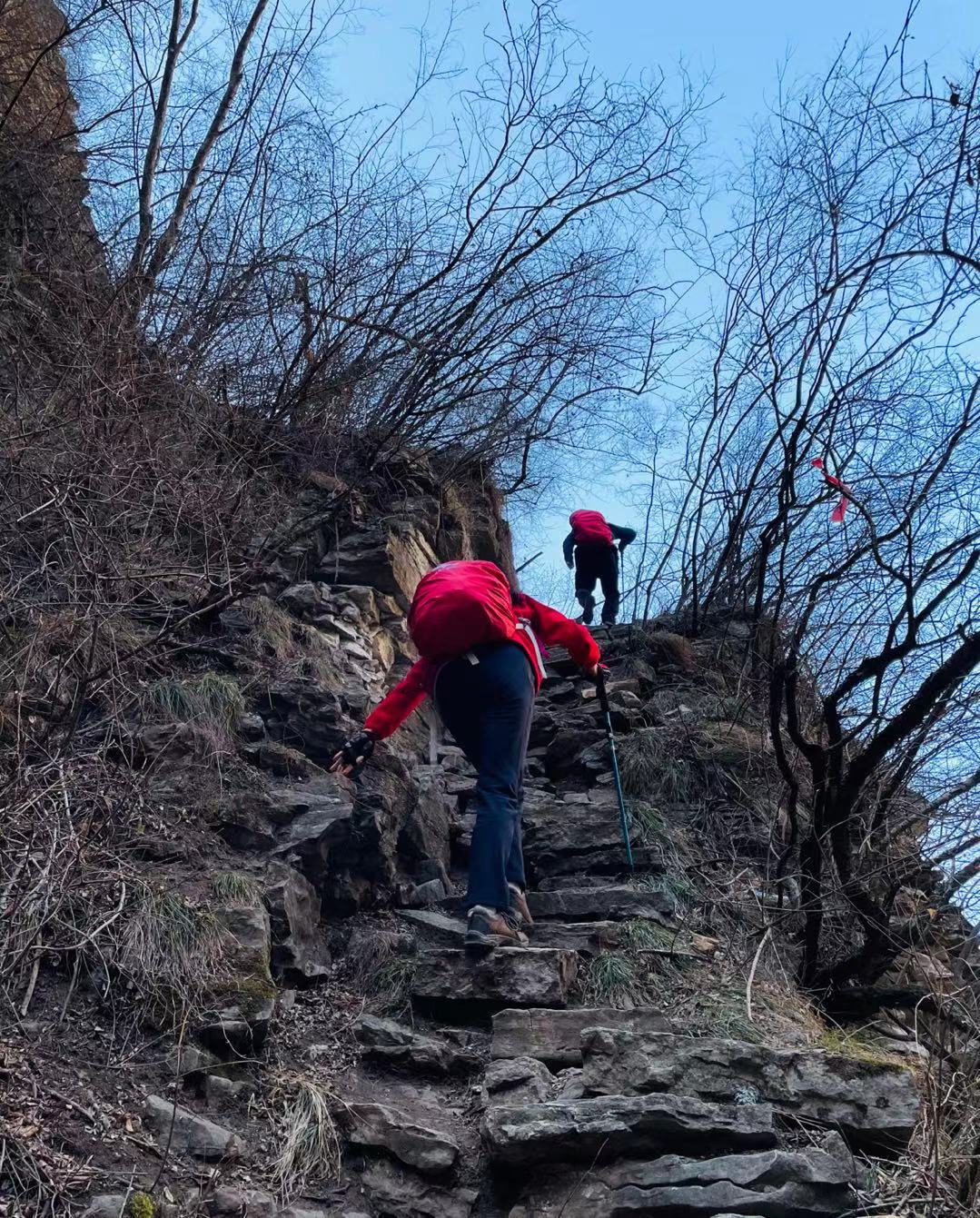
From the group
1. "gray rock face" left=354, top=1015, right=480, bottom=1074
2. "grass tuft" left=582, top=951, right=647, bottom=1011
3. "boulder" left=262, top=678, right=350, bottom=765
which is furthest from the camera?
"boulder" left=262, top=678, right=350, bottom=765

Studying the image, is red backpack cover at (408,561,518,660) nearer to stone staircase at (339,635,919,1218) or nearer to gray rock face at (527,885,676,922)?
stone staircase at (339,635,919,1218)

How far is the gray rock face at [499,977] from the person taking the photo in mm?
4910

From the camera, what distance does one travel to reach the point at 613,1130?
12.3 feet

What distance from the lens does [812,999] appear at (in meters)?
5.62

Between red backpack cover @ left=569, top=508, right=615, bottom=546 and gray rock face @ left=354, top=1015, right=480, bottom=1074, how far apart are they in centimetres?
818

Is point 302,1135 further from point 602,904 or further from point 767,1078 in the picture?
point 602,904

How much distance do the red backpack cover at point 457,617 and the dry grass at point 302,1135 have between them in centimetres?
212

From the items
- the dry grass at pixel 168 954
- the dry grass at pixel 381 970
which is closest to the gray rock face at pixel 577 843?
the dry grass at pixel 381 970

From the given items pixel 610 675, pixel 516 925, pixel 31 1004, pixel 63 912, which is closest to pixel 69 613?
pixel 63 912

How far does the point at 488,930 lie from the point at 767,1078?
53.1 inches

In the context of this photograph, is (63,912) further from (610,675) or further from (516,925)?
(610,675)

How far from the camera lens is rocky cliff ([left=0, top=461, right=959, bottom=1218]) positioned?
372cm

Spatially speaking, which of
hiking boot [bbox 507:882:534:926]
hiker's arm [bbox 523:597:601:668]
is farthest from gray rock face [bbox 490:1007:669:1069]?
hiker's arm [bbox 523:597:601:668]

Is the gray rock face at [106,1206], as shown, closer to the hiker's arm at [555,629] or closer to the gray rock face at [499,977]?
the gray rock face at [499,977]
